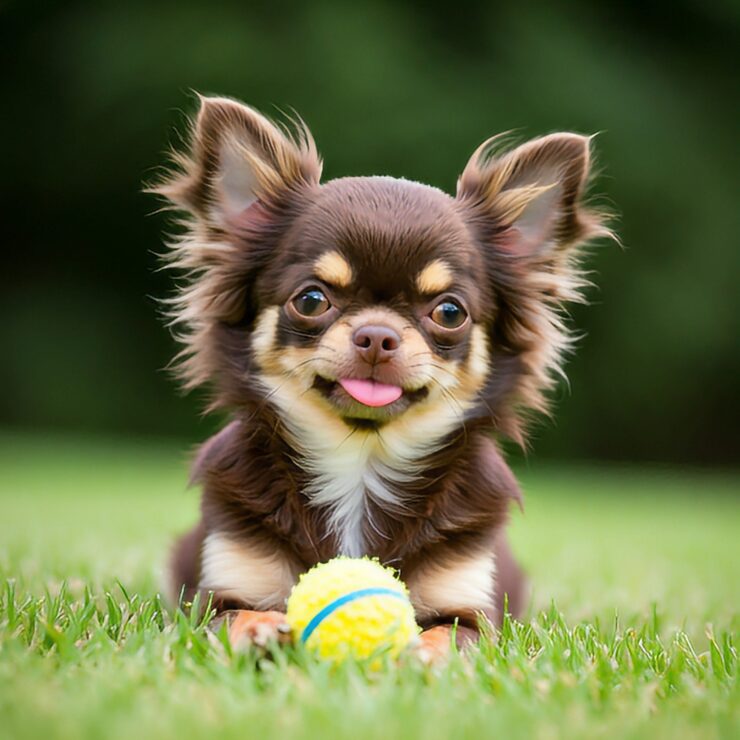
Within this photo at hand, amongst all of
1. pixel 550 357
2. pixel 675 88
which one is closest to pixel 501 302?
pixel 550 357

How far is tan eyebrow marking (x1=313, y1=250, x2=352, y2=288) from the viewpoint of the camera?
315 centimetres

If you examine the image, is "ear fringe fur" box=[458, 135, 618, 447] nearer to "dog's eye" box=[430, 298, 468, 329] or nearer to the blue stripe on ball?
"dog's eye" box=[430, 298, 468, 329]

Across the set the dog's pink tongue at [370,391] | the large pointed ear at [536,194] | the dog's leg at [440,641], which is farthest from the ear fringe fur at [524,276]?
the dog's leg at [440,641]

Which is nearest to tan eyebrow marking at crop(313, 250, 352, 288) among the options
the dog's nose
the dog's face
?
A: the dog's face

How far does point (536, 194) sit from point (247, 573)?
1.62 meters

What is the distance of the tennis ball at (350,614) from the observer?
260 cm

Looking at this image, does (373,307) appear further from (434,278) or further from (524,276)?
(524,276)

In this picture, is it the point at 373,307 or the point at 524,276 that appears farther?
the point at 524,276

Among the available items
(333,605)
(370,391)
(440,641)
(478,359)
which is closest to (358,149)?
(478,359)

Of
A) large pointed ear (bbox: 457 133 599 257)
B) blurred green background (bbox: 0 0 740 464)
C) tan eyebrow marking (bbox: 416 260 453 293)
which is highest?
large pointed ear (bbox: 457 133 599 257)

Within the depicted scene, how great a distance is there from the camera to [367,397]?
10.3 ft

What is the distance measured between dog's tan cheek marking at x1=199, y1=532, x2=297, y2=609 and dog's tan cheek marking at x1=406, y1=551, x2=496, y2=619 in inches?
14.5

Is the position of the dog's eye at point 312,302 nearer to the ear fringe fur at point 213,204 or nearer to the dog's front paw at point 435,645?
the ear fringe fur at point 213,204

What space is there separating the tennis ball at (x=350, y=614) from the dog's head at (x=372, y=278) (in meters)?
0.62
